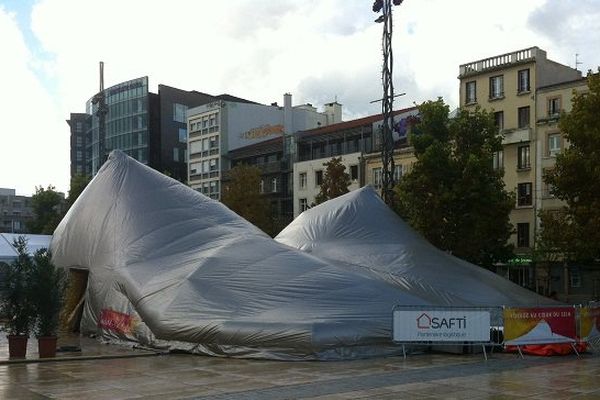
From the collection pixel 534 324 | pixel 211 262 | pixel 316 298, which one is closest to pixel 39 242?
pixel 211 262

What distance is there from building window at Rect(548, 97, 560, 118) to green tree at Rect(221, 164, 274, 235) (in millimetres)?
23608

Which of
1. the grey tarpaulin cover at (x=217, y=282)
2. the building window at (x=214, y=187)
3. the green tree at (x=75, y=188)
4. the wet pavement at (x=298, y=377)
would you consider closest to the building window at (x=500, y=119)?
the grey tarpaulin cover at (x=217, y=282)

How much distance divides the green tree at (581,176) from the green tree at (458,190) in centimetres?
530

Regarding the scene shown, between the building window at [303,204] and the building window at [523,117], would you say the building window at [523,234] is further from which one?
the building window at [303,204]

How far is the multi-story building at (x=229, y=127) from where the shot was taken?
8381 cm

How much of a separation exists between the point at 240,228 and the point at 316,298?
5.96m

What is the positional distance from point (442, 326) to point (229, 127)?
69947 mm

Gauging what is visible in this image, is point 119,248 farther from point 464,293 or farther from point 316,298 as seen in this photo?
point 464,293

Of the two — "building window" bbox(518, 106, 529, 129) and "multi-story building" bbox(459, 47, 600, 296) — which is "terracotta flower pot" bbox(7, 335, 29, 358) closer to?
"multi-story building" bbox(459, 47, 600, 296)

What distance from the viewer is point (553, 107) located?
50125mm

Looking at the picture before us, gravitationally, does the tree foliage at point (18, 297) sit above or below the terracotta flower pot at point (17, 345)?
above

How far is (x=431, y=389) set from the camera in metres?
11.9

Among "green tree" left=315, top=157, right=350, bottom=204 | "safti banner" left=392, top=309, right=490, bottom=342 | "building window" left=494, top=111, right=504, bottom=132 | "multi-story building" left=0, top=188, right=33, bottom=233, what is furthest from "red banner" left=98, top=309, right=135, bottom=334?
"multi-story building" left=0, top=188, right=33, bottom=233

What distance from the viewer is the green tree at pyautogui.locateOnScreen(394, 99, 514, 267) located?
1383 inches
